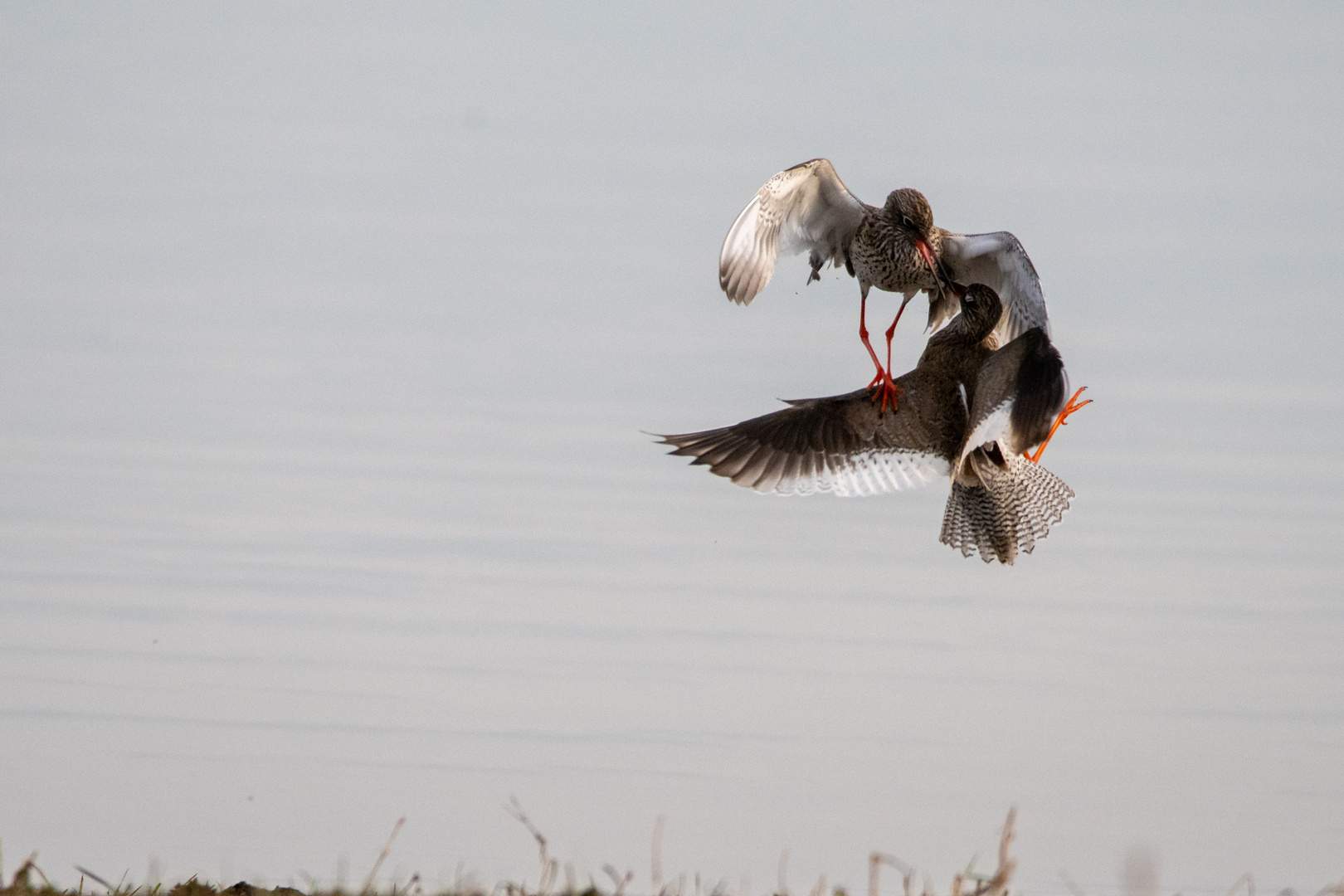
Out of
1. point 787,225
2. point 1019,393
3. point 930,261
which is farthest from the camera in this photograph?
point 787,225

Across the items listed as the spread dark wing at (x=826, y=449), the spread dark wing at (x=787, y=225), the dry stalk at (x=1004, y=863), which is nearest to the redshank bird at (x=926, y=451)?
the spread dark wing at (x=826, y=449)

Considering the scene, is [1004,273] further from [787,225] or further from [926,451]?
[787,225]

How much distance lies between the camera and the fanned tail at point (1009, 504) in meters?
7.48

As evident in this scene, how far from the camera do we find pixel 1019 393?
597 centimetres

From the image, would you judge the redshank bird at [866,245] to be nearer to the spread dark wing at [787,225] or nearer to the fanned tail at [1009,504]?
the spread dark wing at [787,225]

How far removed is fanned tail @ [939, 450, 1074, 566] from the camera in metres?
7.48

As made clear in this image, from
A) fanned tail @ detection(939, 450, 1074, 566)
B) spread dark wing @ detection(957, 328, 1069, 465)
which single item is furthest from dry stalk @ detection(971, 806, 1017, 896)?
fanned tail @ detection(939, 450, 1074, 566)

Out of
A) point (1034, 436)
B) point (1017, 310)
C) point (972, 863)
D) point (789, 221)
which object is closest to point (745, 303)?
point (789, 221)

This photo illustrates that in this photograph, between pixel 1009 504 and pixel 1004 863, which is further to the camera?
pixel 1009 504

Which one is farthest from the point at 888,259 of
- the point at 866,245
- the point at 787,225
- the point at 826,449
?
the point at 826,449

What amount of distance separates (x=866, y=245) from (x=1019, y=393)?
1991 millimetres

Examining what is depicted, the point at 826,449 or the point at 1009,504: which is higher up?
the point at 826,449

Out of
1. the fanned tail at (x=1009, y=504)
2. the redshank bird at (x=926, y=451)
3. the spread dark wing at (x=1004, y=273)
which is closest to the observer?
the spread dark wing at (x=1004, y=273)

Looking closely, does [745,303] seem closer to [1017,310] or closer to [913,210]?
[913,210]
